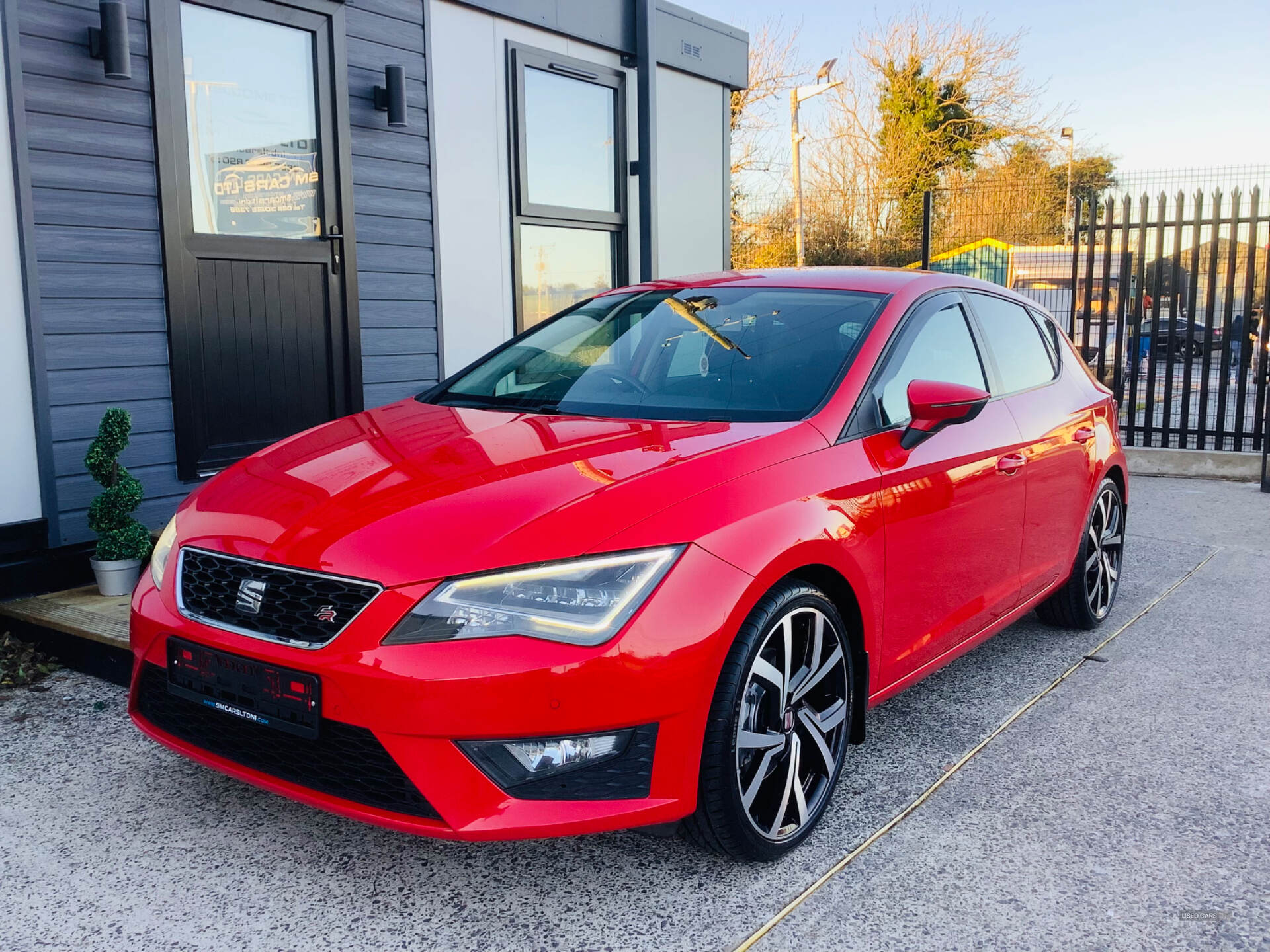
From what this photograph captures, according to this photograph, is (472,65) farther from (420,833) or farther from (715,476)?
(420,833)

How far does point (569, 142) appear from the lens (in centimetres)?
759

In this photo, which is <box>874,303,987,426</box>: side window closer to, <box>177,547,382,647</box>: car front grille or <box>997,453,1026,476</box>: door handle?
<box>997,453,1026,476</box>: door handle

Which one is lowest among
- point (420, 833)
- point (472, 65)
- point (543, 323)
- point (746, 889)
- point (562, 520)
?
point (746, 889)

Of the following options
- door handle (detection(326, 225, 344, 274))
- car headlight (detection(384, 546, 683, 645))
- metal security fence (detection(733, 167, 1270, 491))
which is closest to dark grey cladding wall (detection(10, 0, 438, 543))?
door handle (detection(326, 225, 344, 274))

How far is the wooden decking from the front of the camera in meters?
3.97

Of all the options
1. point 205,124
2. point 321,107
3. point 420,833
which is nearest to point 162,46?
point 205,124

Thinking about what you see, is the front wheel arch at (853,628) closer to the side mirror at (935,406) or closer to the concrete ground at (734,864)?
the concrete ground at (734,864)

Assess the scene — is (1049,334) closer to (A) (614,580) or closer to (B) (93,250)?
(A) (614,580)

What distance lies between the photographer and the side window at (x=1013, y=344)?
13.2 ft

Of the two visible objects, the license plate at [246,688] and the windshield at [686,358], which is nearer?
the license plate at [246,688]

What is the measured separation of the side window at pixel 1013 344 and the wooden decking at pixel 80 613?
3347 mm

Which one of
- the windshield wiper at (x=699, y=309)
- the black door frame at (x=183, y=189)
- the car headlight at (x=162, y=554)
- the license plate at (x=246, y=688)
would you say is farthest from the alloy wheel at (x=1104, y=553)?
the black door frame at (x=183, y=189)

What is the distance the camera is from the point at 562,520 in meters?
2.37

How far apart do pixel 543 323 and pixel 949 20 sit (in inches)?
1195
